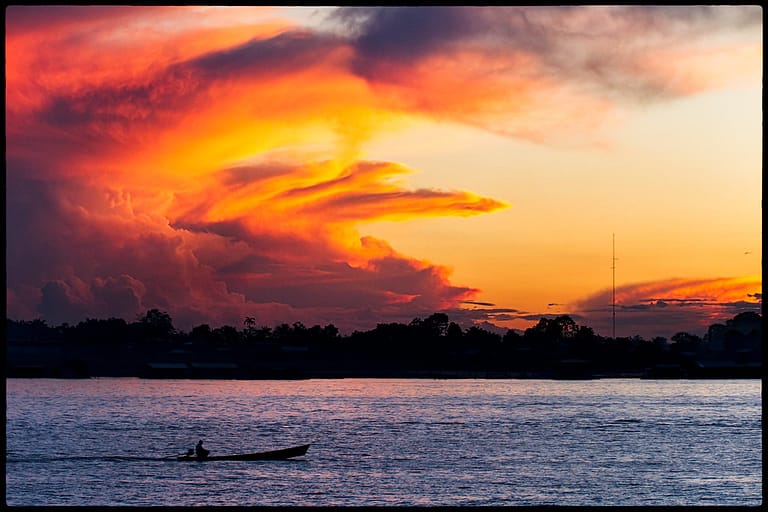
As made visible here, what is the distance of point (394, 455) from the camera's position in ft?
199

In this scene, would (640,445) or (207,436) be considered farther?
(207,436)

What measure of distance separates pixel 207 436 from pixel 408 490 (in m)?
38.7

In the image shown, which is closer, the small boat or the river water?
the river water

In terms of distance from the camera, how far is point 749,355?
644 ft

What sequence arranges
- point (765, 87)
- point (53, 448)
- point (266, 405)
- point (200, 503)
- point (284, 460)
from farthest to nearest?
point (266, 405) → point (53, 448) → point (284, 460) → point (200, 503) → point (765, 87)

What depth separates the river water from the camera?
44438mm

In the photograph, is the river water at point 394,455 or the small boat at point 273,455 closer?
the river water at point 394,455

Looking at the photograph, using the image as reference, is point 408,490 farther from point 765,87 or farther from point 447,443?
point 765,87

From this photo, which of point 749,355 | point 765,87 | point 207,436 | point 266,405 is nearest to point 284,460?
point 207,436

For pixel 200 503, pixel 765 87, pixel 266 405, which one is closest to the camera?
pixel 765 87

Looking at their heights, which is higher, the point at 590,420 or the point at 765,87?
the point at 765,87

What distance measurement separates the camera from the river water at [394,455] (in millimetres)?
44438

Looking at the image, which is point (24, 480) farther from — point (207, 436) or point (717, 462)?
point (717, 462)

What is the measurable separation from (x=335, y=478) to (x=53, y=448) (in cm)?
2489
